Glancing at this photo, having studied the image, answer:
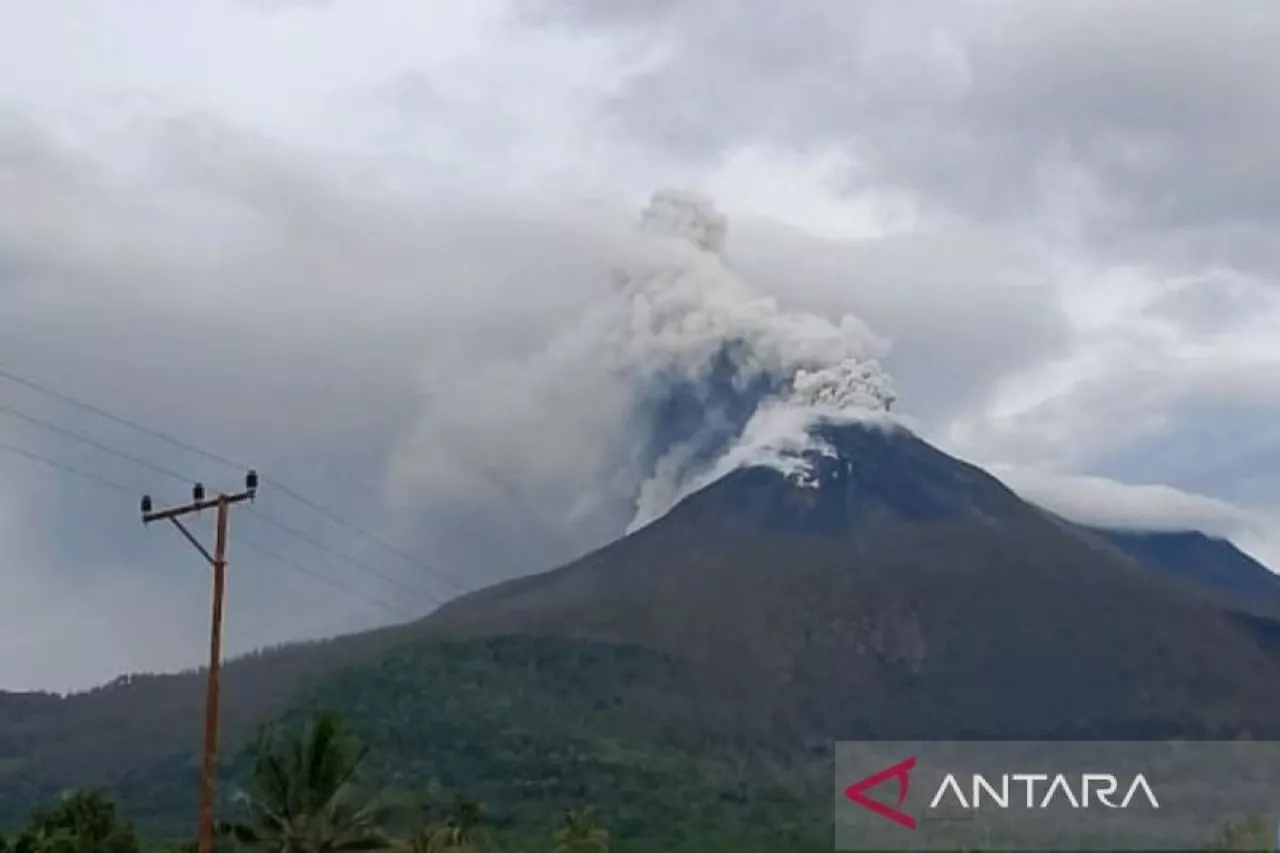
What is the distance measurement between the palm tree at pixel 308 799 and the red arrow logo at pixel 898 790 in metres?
17.8

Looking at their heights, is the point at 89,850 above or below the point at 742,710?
below

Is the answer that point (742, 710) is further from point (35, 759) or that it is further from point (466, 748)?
point (35, 759)

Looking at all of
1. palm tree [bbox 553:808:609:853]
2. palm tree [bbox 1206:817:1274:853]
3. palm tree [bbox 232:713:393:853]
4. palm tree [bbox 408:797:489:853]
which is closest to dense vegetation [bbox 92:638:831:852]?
palm tree [bbox 408:797:489:853]

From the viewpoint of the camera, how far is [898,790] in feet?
63.5

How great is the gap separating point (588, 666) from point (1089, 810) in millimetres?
167657

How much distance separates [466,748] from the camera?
152m

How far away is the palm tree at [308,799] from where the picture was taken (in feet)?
118

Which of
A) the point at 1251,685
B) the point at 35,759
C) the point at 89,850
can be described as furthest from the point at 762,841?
the point at 1251,685

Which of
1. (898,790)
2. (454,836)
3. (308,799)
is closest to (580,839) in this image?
(454,836)

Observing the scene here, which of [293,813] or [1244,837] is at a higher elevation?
[293,813]

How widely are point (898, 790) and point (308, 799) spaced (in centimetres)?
1948

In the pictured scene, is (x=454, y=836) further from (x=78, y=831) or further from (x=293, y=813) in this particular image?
(x=293, y=813)

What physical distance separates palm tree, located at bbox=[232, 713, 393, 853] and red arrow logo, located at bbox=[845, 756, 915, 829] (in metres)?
17.8

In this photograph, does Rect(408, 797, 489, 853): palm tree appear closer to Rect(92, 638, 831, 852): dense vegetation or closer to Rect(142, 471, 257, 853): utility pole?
Rect(142, 471, 257, 853): utility pole
